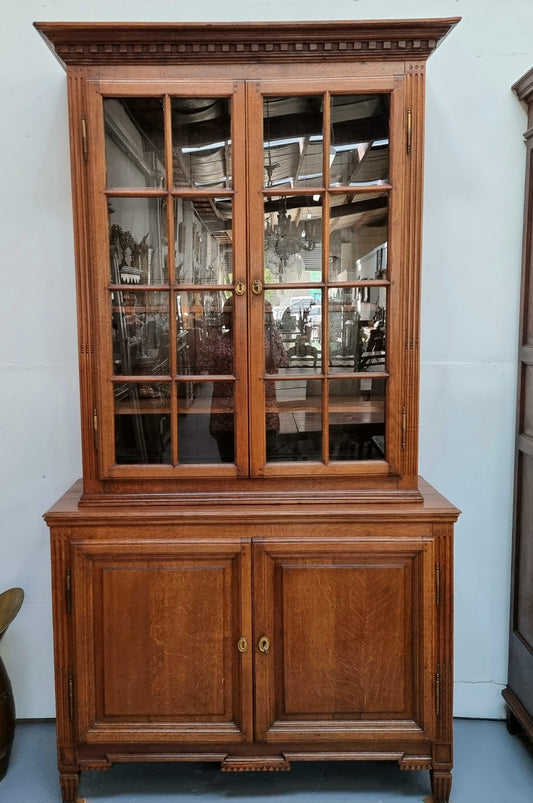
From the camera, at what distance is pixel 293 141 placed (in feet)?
5.73

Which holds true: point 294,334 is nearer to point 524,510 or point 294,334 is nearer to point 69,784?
point 524,510

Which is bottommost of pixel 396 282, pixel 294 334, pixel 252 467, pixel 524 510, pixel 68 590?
pixel 68 590

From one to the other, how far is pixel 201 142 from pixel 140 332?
59 cm

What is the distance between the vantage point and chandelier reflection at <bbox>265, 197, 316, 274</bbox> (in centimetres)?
178

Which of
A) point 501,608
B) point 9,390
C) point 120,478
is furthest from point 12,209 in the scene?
point 501,608

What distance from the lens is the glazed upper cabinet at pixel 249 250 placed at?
170cm

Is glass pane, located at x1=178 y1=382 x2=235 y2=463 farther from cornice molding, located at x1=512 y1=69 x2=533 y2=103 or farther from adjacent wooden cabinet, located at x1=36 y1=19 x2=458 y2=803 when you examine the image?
cornice molding, located at x1=512 y1=69 x2=533 y2=103

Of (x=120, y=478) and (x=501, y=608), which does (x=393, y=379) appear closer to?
(x=120, y=478)

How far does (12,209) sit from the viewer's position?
2.13 meters

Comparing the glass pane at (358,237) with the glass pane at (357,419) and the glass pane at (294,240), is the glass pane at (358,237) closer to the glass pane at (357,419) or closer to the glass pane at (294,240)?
the glass pane at (294,240)

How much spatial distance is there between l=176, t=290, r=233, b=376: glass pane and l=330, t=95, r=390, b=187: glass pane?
50 cm

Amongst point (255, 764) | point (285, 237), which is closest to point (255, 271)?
point (285, 237)

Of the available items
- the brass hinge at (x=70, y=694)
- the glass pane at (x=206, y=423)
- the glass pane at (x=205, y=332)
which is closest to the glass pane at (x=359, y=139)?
the glass pane at (x=205, y=332)

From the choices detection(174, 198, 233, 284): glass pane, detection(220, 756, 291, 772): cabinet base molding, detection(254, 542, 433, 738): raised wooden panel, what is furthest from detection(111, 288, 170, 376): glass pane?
detection(220, 756, 291, 772): cabinet base molding
